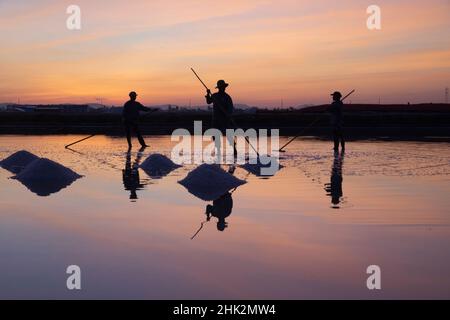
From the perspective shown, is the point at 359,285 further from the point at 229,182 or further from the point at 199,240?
the point at 229,182

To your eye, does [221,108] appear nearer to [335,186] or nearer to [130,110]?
[130,110]

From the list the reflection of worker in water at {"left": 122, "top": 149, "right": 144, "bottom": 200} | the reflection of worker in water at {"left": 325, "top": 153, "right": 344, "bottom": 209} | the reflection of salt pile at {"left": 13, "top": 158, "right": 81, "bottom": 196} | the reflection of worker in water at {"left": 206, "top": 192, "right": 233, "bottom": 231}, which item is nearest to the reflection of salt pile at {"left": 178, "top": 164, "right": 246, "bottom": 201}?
the reflection of worker in water at {"left": 122, "top": 149, "right": 144, "bottom": 200}

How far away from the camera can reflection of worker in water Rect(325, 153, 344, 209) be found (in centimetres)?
881

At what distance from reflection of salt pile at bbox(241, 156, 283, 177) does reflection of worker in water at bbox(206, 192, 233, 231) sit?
3571 millimetres

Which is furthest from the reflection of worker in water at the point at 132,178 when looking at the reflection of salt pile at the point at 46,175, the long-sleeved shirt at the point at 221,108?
the long-sleeved shirt at the point at 221,108

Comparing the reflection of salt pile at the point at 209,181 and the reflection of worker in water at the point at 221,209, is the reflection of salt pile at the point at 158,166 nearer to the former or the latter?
the reflection of salt pile at the point at 209,181

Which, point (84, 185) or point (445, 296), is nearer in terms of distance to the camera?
point (445, 296)

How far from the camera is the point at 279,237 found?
20.5ft

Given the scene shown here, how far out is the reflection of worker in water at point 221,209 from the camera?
701 centimetres

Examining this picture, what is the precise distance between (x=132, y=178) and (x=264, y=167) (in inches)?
140

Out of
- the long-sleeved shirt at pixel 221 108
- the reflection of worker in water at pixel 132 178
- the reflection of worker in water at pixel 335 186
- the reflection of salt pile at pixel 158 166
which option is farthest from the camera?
the long-sleeved shirt at pixel 221 108

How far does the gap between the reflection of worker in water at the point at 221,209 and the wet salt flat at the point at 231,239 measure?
25 mm
